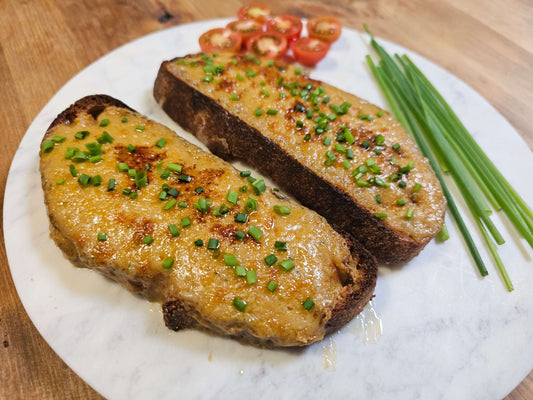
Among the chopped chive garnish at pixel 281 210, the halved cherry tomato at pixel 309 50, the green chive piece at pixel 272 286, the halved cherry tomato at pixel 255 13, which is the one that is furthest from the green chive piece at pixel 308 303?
the halved cherry tomato at pixel 255 13

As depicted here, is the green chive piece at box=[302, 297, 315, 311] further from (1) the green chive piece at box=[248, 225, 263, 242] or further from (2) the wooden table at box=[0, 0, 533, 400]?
(2) the wooden table at box=[0, 0, 533, 400]

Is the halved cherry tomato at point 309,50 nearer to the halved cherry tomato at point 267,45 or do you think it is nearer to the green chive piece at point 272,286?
the halved cherry tomato at point 267,45

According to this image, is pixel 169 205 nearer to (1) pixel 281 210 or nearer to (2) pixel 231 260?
(2) pixel 231 260

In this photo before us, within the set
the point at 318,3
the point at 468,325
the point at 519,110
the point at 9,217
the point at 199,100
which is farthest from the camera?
the point at 318,3

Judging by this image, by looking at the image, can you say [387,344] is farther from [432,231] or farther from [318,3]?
[318,3]

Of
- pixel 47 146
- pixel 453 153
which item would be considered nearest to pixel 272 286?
pixel 47 146

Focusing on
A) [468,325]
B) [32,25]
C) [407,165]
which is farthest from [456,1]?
[32,25]
